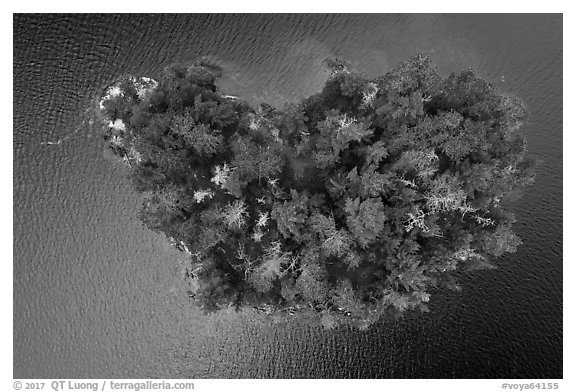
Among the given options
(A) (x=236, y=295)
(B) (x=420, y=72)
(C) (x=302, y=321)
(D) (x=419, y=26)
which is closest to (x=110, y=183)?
(A) (x=236, y=295)

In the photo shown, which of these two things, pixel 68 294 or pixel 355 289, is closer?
pixel 355 289

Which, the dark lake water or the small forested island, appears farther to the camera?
the dark lake water

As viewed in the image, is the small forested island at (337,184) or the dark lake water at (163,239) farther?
the dark lake water at (163,239)

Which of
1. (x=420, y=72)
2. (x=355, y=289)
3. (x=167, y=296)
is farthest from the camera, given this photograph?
(x=167, y=296)

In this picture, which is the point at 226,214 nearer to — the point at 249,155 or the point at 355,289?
the point at 249,155
